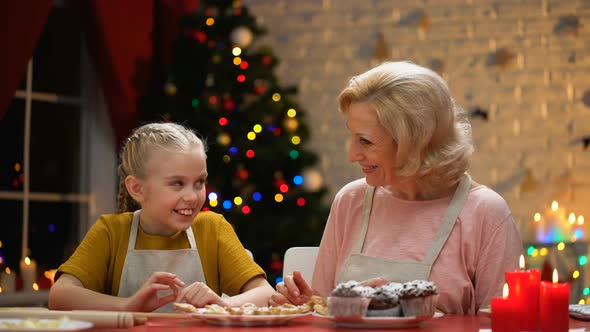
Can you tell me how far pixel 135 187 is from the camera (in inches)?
99.8

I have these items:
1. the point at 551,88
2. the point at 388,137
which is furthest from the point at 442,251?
the point at 551,88

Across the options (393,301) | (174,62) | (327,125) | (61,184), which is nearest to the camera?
(393,301)

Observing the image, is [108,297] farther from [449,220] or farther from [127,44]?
[127,44]

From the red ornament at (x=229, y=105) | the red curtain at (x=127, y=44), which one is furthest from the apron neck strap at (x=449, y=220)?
the red curtain at (x=127, y=44)

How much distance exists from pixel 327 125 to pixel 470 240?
3.56m

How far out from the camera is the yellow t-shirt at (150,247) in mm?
2393

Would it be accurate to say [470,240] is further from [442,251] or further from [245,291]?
[245,291]

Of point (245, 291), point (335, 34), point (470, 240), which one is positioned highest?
point (335, 34)

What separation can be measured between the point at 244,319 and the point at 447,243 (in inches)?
29.3

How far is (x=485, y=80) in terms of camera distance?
219 inches

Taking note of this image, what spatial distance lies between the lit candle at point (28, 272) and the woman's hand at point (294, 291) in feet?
8.88

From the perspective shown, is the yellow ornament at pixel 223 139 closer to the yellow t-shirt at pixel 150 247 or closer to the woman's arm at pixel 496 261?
the yellow t-shirt at pixel 150 247

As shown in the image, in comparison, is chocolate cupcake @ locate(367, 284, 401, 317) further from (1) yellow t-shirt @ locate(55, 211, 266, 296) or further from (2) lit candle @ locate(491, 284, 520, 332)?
(1) yellow t-shirt @ locate(55, 211, 266, 296)

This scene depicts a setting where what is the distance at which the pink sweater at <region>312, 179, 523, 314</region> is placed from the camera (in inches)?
88.7
